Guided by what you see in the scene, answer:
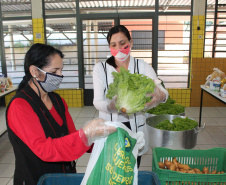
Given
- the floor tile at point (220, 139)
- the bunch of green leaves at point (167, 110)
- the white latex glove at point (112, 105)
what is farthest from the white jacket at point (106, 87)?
the floor tile at point (220, 139)

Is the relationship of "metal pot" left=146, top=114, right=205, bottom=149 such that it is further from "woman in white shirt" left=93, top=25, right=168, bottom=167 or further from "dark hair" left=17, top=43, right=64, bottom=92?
"dark hair" left=17, top=43, right=64, bottom=92

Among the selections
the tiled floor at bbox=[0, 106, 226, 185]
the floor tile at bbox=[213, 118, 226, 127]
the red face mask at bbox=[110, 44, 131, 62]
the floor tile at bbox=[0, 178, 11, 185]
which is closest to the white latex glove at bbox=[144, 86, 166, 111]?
the red face mask at bbox=[110, 44, 131, 62]

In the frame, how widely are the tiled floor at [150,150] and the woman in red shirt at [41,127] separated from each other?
1726 mm

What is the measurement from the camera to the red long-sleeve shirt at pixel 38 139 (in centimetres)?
114

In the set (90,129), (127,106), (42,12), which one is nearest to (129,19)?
(42,12)

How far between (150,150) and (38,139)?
2770 mm

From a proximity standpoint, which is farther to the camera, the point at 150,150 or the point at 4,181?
the point at 150,150

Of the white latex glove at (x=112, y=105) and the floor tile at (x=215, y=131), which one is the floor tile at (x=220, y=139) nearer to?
the floor tile at (x=215, y=131)

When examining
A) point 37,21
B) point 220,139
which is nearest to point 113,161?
point 220,139

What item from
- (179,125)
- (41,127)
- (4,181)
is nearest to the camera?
(41,127)

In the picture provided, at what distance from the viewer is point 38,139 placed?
1.17 metres

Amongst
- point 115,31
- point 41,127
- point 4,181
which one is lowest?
point 4,181

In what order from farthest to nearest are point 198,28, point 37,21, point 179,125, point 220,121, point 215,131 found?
point 37,21 → point 198,28 → point 220,121 → point 215,131 → point 179,125

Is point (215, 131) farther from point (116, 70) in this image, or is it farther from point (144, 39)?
point (116, 70)
